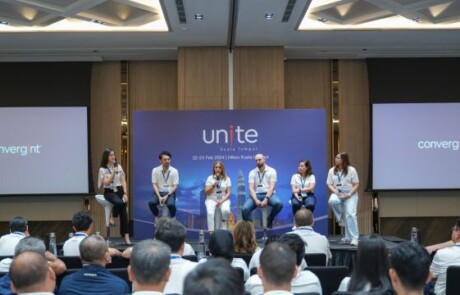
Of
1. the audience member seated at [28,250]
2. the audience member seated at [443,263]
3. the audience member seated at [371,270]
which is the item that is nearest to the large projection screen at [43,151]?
the audience member seated at [28,250]

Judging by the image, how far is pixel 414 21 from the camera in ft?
33.9

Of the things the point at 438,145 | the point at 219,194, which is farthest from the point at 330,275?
the point at 438,145

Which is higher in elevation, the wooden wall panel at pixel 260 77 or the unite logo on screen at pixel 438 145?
Answer: the wooden wall panel at pixel 260 77

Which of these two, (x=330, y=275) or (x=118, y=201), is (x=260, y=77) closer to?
(x=118, y=201)

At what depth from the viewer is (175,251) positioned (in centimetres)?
406

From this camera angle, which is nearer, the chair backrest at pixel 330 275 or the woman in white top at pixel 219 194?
the chair backrest at pixel 330 275

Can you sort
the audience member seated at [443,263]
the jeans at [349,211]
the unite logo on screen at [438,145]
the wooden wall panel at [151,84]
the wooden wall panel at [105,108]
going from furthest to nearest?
1. the wooden wall panel at [151,84]
2. the wooden wall panel at [105,108]
3. the unite logo on screen at [438,145]
4. the jeans at [349,211]
5. the audience member seated at [443,263]

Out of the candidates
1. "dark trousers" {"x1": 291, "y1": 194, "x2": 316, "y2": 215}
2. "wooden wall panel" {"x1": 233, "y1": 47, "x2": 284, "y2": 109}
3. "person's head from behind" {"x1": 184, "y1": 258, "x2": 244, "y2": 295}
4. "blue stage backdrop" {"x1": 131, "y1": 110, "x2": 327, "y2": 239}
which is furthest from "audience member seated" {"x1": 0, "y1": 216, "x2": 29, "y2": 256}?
"wooden wall panel" {"x1": 233, "y1": 47, "x2": 284, "y2": 109}

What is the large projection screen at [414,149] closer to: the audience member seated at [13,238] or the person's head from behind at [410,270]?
the audience member seated at [13,238]

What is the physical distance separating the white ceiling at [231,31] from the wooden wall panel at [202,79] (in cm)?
21

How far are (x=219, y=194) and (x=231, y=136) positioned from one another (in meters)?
1.65

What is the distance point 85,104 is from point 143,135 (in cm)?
145

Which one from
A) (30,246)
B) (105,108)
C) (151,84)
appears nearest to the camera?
(30,246)

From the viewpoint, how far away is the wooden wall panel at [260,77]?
11.4 metres
